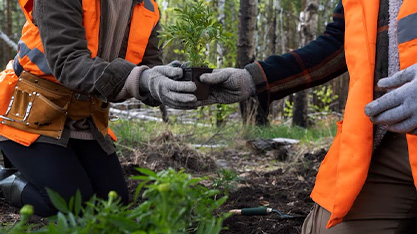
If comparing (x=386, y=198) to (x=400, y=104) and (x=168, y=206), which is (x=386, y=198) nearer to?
(x=400, y=104)

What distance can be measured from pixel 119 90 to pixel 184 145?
8.68 ft

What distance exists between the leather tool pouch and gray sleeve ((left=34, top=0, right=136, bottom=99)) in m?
0.34

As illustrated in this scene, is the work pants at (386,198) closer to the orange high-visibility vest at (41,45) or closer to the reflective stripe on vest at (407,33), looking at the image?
the reflective stripe on vest at (407,33)

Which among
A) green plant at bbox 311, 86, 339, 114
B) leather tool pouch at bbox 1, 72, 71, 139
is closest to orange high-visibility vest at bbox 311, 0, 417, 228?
leather tool pouch at bbox 1, 72, 71, 139

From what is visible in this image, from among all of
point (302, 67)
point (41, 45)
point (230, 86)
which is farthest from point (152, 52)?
point (302, 67)

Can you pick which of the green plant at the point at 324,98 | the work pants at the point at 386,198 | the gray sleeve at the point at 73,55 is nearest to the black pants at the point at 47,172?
the gray sleeve at the point at 73,55

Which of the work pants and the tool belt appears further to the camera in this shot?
the tool belt

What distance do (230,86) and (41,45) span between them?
1.21 m

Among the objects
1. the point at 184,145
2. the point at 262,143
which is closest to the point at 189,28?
the point at 184,145

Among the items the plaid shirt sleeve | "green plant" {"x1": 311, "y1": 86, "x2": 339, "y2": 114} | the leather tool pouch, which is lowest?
the leather tool pouch

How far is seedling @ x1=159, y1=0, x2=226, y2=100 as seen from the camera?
2.23 metres

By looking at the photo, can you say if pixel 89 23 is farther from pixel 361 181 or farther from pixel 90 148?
pixel 361 181

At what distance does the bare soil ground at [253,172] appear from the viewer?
2838mm

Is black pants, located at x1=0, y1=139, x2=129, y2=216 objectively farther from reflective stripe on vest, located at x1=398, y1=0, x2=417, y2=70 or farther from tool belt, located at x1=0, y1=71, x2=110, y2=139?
reflective stripe on vest, located at x1=398, y1=0, x2=417, y2=70
